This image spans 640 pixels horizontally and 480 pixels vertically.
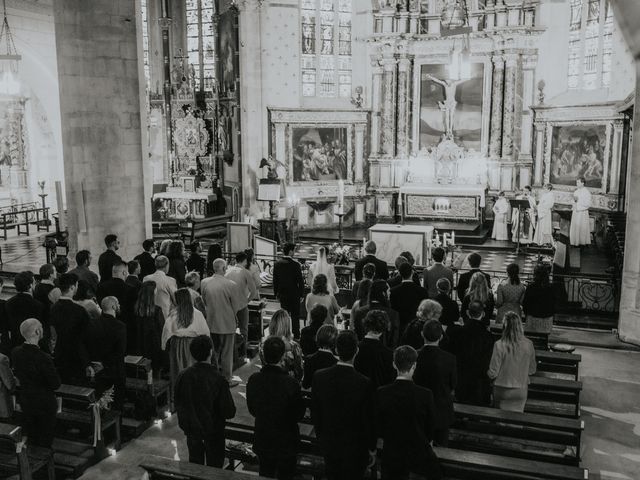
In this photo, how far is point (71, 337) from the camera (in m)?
6.86

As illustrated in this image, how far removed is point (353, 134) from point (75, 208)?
1266 cm

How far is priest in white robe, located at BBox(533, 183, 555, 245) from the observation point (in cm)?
1872

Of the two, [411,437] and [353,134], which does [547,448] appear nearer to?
[411,437]

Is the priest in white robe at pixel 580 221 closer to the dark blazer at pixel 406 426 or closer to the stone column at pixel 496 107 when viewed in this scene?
the stone column at pixel 496 107

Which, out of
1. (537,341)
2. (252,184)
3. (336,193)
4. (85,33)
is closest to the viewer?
(537,341)

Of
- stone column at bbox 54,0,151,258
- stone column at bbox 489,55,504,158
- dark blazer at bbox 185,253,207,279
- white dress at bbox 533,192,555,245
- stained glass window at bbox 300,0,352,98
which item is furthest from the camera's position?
stained glass window at bbox 300,0,352,98

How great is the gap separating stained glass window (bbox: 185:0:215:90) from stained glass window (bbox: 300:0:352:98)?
319 cm

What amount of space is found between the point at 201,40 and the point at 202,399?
790 inches

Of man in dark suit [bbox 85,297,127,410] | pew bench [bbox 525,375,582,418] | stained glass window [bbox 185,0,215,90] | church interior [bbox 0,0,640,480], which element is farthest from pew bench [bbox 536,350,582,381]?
stained glass window [bbox 185,0,215,90]

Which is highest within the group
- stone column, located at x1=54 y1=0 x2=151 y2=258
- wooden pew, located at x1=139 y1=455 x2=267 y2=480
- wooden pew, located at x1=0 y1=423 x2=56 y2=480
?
stone column, located at x1=54 y1=0 x2=151 y2=258

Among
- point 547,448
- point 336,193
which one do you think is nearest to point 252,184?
point 336,193

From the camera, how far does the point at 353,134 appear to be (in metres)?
23.3

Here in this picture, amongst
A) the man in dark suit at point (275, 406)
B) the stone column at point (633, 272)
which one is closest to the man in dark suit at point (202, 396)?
the man in dark suit at point (275, 406)

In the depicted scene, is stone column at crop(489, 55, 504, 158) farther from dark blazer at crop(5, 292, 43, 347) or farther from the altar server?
dark blazer at crop(5, 292, 43, 347)
